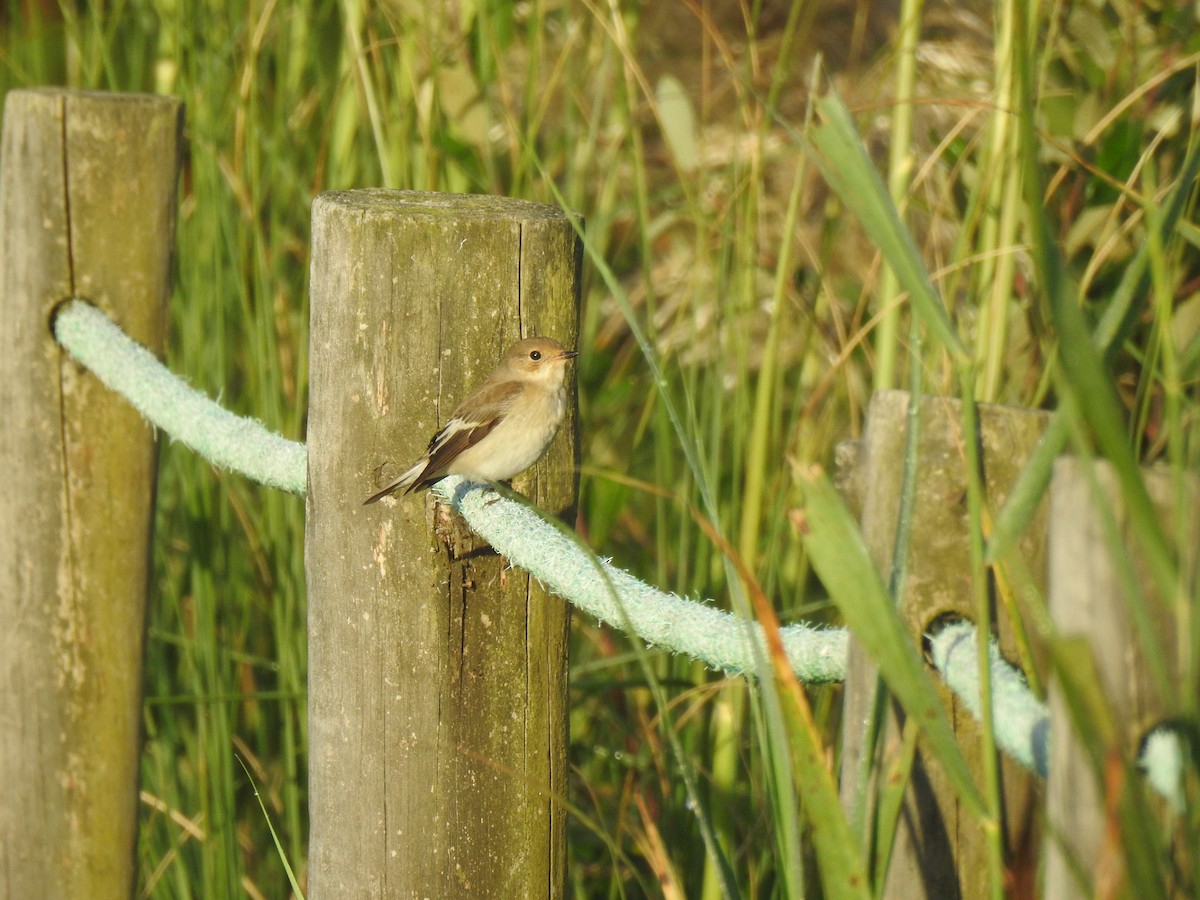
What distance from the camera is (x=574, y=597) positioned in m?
1.84

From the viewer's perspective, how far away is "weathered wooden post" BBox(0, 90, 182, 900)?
2.70 m

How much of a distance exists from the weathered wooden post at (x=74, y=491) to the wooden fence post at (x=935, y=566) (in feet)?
6.18

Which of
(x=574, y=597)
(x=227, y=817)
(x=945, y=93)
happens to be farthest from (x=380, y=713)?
(x=945, y=93)

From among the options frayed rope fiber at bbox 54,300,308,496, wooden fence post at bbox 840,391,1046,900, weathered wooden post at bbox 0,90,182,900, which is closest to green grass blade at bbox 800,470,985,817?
wooden fence post at bbox 840,391,1046,900

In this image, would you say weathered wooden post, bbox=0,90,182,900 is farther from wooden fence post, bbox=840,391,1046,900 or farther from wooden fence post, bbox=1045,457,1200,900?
wooden fence post, bbox=1045,457,1200,900

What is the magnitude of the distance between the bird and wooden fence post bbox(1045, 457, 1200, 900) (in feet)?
3.52

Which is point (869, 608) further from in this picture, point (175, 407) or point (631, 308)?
point (175, 407)

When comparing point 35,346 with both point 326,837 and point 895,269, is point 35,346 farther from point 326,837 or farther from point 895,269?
point 895,269

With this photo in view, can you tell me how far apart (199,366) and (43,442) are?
0.42m

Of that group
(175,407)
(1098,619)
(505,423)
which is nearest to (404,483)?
(505,423)

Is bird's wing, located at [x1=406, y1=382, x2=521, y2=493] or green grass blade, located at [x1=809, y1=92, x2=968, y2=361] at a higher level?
green grass blade, located at [x1=809, y1=92, x2=968, y2=361]

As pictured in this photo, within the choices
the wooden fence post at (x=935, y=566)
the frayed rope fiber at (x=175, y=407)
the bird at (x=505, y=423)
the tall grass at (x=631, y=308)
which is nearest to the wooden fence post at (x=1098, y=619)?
the wooden fence post at (x=935, y=566)

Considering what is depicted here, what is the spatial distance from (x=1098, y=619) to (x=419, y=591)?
1.16 meters

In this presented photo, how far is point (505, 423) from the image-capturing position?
239 cm
